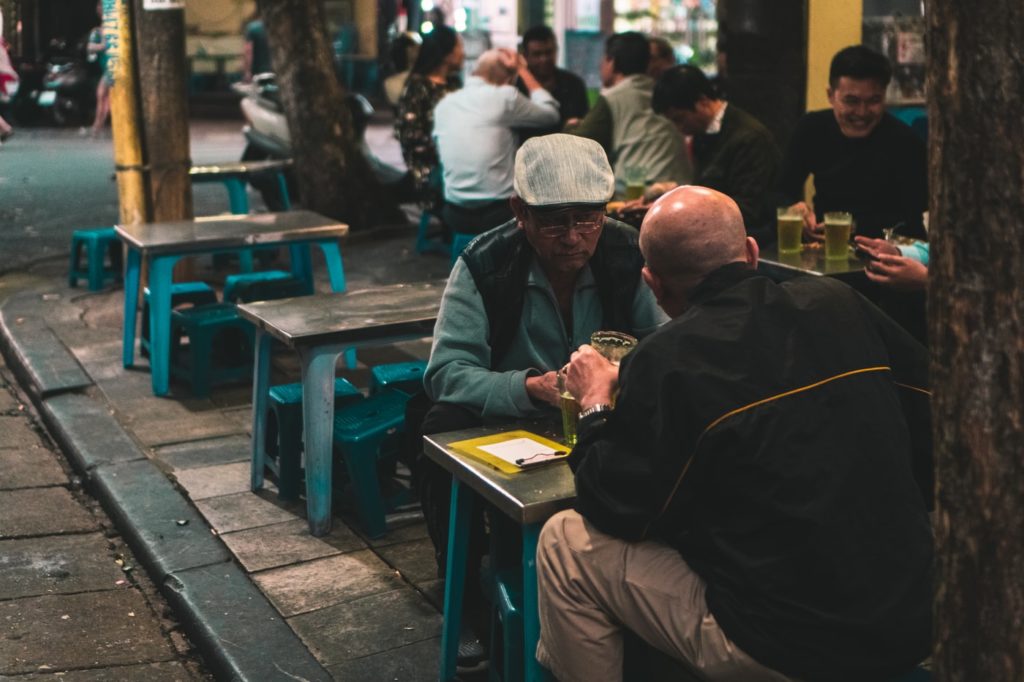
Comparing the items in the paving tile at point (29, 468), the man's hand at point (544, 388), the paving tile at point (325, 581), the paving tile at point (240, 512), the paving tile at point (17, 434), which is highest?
the man's hand at point (544, 388)

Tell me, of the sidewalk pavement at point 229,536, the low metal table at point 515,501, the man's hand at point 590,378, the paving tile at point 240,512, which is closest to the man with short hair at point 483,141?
the sidewalk pavement at point 229,536

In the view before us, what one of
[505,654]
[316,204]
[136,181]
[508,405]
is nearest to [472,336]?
[508,405]

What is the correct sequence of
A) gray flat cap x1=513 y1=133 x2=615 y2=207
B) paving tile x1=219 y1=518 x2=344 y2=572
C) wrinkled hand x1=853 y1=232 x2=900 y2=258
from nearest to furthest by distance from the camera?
gray flat cap x1=513 y1=133 x2=615 y2=207 < paving tile x1=219 y1=518 x2=344 y2=572 < wrinkled hand x1=853 y1=232 x2=900 y2=258

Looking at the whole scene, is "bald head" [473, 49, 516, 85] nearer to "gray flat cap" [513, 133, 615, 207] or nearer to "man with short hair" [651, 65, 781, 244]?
"man with short hair" [651, 65, 781, 244]

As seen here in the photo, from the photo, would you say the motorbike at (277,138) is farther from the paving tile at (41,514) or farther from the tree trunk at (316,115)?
the paving tile at (41,514)

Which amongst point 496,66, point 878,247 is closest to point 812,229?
point 878,247

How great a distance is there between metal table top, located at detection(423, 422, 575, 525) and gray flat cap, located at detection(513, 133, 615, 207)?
779 millimetres

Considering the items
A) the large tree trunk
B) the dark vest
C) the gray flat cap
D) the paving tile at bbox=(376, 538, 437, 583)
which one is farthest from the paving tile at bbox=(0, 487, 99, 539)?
the large tree trunk

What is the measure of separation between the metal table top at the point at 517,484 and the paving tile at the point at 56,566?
2028 millimetres

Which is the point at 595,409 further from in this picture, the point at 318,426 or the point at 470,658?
the point at 318,426

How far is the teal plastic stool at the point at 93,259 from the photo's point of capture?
9406 millimetres

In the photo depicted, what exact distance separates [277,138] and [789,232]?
765 cm

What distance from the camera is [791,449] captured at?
266cm

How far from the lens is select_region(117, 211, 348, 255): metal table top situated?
6904 millimetres
